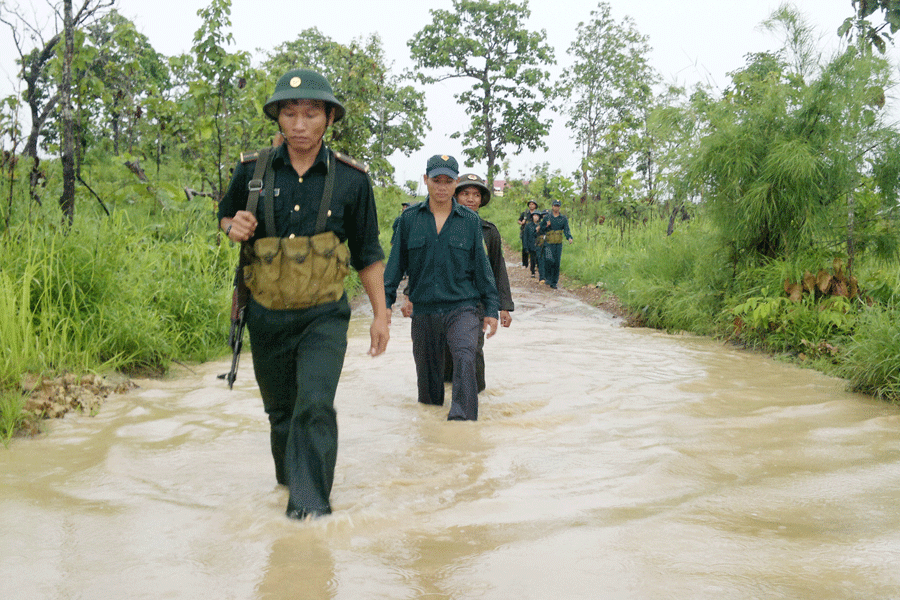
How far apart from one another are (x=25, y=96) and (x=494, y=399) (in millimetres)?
5210

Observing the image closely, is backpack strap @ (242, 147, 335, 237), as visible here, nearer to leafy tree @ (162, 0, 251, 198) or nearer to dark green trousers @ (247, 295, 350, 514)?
dark green trousers @ (247, 295, 350, 514)

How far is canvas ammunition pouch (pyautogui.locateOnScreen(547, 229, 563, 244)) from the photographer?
15.9m

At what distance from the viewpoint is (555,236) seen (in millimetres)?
16000

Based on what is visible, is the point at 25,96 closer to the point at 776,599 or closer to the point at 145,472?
the point at 145,472

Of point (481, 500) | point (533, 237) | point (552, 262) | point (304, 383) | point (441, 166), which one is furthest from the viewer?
point (533, 237)

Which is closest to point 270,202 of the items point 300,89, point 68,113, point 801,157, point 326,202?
point 326,202

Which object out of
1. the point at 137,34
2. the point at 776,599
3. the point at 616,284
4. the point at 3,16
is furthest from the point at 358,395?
→ the point at 616,284

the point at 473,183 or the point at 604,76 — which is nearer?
the point at 473,183

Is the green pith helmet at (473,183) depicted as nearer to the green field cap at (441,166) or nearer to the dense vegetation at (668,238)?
the green field cap at (441,166)

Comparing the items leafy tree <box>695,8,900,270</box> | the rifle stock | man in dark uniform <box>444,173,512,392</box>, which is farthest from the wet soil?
the rifle stock

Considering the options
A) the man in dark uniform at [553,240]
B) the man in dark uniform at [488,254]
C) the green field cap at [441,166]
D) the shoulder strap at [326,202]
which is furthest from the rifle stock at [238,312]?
the man in dark uniform at [553,240]

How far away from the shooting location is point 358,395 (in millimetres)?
6242

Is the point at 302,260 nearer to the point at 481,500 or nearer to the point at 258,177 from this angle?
the point at 258,177

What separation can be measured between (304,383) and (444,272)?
7.49 feet
